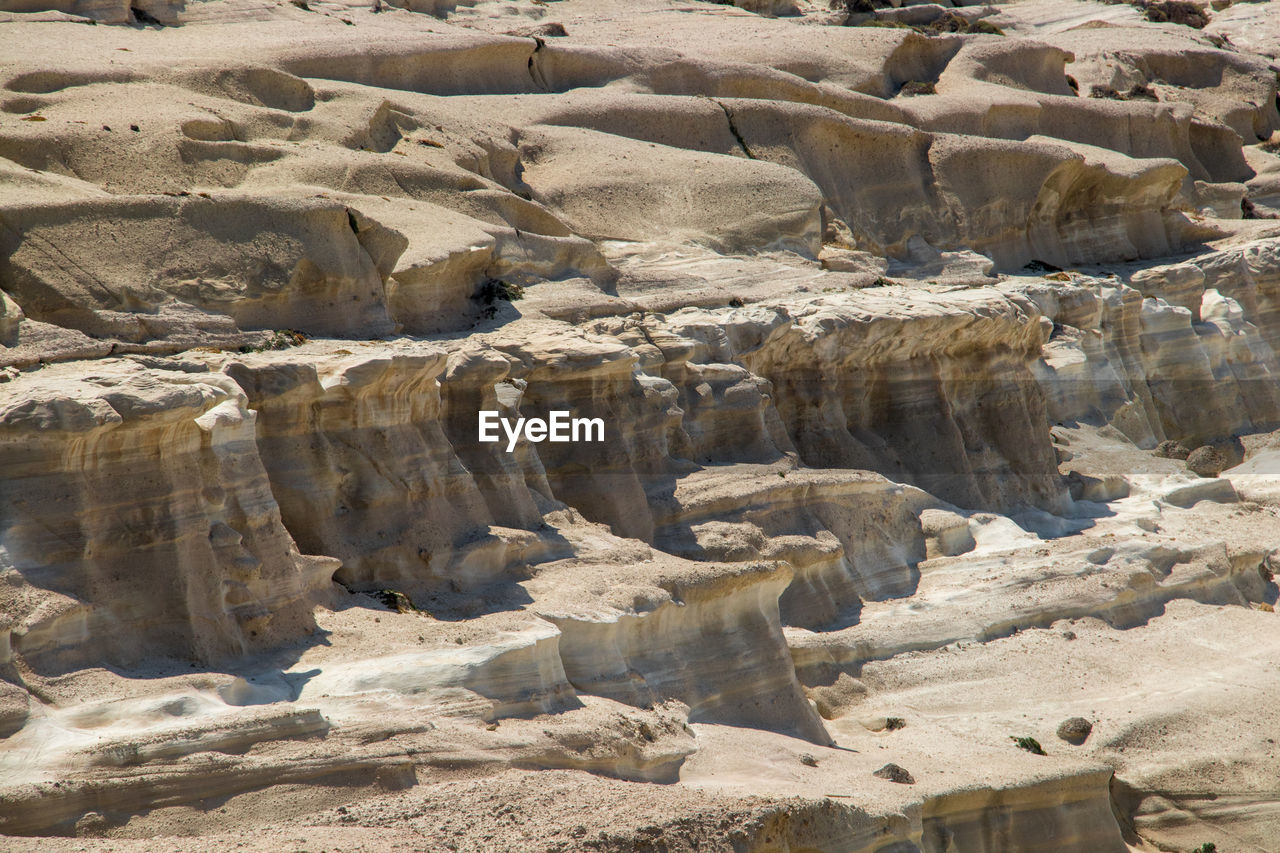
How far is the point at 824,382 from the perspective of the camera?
66.8ft

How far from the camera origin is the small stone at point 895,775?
13086 mm

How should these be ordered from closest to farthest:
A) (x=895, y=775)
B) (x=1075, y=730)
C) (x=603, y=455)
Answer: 1. (x=895, y=775)
2. (x=1075, y=730)
3. (x=603, y=455)

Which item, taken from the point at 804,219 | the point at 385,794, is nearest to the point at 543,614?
the point at 385,794

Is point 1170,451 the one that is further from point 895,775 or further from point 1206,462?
point 895,775

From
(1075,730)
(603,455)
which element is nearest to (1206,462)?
(1075,730)

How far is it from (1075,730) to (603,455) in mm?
6477

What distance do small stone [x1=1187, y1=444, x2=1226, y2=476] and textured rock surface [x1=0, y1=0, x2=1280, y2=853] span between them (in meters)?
0.28

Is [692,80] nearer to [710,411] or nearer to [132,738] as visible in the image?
[710,411]

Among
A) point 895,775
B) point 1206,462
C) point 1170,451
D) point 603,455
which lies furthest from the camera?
point 1170,451

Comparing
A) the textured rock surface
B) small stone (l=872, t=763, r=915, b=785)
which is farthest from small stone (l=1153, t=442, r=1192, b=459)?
small stone (l=872, t=763, r=915, b=785)

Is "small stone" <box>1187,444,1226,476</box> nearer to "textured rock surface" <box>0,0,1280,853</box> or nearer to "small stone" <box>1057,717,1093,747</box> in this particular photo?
"textured rock surface" <box>0,0,1280,853</box>

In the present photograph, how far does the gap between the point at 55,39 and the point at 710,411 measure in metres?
11.9

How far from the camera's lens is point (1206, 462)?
1015 inches

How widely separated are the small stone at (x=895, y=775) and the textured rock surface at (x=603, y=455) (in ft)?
0.20
